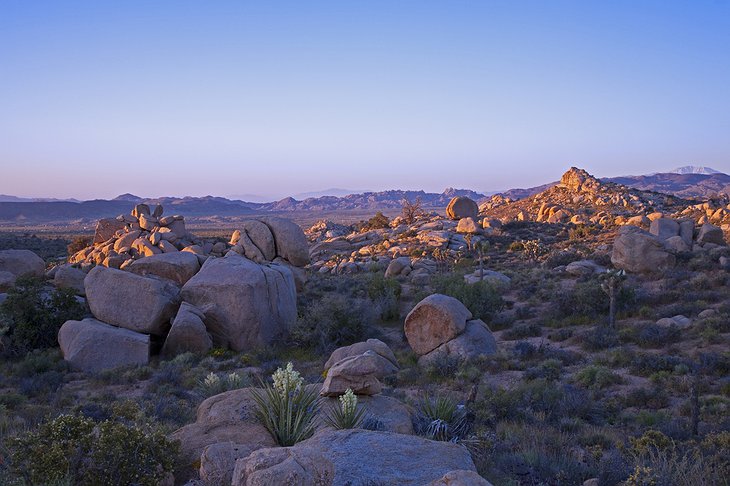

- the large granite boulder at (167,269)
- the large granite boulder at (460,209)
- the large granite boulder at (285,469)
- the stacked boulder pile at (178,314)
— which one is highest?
the large granite boulder at (460,209)

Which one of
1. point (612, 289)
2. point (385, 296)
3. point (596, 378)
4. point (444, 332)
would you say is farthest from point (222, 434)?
point (385, 296)

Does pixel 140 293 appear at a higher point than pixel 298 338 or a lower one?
higher

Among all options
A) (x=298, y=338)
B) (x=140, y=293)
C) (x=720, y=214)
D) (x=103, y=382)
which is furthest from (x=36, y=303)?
(x=720, y=214)

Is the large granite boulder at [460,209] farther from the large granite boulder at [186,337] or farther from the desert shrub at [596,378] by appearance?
the desert shrub at [596,378]

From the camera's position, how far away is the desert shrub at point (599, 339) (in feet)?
57.0

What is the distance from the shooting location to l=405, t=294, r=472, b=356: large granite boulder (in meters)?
16.8

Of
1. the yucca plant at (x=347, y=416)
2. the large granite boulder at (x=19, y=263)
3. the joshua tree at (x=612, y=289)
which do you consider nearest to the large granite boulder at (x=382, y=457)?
the yucca plant at (x=347, y=416)

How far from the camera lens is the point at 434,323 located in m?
17.0

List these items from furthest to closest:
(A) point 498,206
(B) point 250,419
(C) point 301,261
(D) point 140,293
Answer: (A) point 498,206 → (C) point 301,261 → (D) point 140,293 → (B) point 250,419

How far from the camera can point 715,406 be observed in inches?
450

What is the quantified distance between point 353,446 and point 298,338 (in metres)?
13.6

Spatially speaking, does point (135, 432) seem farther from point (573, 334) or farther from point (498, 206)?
point (498, 206)

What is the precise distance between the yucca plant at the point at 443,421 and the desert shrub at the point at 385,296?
537 inches

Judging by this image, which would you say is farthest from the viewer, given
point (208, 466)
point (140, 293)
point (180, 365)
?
point (140, 293)
